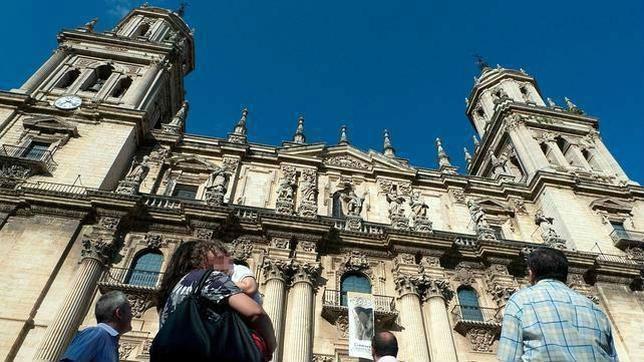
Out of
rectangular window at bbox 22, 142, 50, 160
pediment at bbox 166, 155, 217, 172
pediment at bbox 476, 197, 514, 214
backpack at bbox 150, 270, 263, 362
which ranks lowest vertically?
backpack at bbox 150, 270, 263, 362

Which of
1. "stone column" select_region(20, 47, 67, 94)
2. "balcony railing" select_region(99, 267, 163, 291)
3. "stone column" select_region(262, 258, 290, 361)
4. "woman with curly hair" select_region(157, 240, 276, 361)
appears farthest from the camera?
"stone column" select_region(20, 47, 67, 94)

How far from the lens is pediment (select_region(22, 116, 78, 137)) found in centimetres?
1817

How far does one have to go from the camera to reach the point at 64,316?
11844mm

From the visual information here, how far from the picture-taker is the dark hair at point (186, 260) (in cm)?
313

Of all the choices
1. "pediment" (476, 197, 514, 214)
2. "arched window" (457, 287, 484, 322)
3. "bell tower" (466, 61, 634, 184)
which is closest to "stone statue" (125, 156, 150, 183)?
"arched window" (457, 287, 484, 322)

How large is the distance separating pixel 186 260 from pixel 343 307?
37.5 feet

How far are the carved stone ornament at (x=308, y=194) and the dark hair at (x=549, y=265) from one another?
12.9 metres

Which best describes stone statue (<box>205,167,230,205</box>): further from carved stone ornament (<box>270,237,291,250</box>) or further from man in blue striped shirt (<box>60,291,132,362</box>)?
man in blue striped shirt (<box>60,291,132,362</box>)

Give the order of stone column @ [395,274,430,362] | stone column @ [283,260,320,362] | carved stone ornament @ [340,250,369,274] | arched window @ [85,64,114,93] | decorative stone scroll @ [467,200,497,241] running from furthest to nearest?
arched window @ [85,64,114,93] < decorative stone scroll @ [467,200,497,241] < carved stone ornament @ [340,250,369,274] < stone column @ [395,274,430,362] < stone column @ [283,260,320,362]

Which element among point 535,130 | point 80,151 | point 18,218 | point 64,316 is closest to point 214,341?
point 64,316

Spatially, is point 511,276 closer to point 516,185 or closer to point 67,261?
point 516,185

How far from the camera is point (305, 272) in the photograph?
14547mm

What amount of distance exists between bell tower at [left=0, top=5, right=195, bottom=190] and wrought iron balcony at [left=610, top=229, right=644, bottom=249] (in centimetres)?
2128

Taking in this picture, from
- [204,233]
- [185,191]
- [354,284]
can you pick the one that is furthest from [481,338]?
[185,191]
